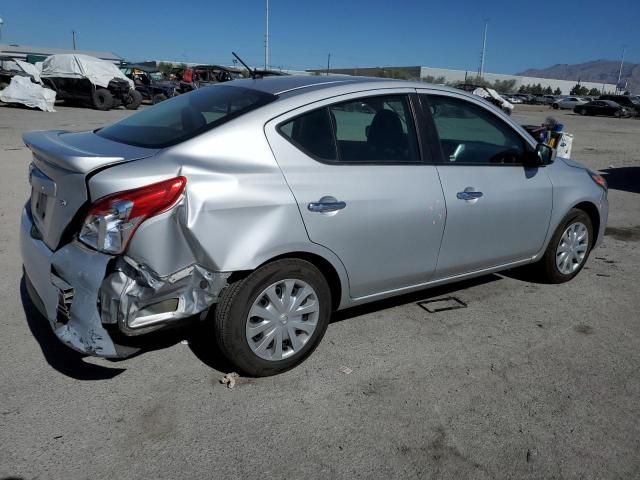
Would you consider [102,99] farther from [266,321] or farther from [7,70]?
[266,321]

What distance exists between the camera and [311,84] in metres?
3.33

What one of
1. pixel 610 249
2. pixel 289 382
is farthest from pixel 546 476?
pixel 610 249

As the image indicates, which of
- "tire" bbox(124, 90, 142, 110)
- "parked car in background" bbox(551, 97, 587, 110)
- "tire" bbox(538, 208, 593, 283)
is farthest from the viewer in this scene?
"parked car in background" bbox(551, 97, 587, 110)

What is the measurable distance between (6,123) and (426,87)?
614 inches

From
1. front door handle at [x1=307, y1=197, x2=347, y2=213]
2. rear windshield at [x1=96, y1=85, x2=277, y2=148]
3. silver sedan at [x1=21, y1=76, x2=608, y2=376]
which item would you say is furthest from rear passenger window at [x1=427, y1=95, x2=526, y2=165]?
rear windshield at [x1=96, y1=85, x2=277, y2=148]

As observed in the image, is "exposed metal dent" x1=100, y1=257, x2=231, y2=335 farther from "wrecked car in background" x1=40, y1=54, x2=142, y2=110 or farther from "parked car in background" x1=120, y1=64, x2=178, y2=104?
"parked car in background" x1=120, y1=64, x2=178, y2=104

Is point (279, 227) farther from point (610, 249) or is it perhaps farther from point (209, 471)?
point (610, 249)

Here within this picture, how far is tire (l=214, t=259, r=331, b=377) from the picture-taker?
2.80 meters

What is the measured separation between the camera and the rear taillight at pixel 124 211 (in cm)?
250

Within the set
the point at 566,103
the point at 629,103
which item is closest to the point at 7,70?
the point at 629,103

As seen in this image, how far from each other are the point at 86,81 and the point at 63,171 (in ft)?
70.6

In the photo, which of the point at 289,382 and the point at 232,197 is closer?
the point at 232,197

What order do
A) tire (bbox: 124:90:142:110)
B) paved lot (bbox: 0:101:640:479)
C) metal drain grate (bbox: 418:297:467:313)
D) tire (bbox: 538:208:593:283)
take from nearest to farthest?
paved lot (bbox: 0:101:640:479), metal drain grate (bbox: 418:297:467:313), tire (bbox: 538:208:593:283), tire (bbox: 124:90:142:110)

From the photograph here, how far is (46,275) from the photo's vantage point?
2783 mm
